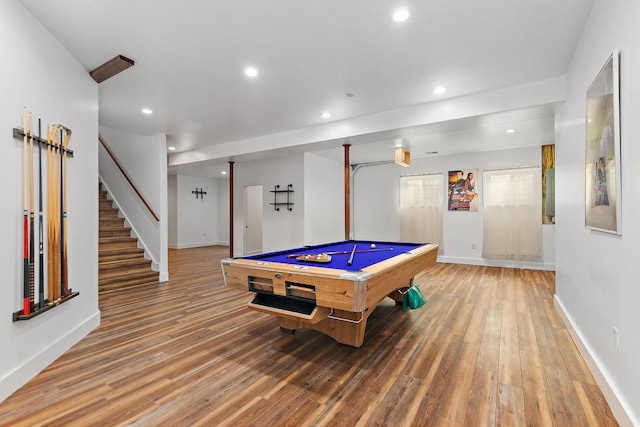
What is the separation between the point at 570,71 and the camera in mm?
2941

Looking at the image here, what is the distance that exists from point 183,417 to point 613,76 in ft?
10.2

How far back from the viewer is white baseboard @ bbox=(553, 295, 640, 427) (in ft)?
5.17

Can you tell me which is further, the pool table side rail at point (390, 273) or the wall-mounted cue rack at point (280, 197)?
the wall-mounted cue rack at point (280, 197)

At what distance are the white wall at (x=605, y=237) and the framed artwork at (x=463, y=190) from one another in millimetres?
3720

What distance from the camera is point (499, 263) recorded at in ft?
21.7

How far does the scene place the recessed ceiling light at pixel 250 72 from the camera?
314 centimetres

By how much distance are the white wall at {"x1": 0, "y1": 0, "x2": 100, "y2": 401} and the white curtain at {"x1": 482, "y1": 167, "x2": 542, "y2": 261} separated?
6968mm

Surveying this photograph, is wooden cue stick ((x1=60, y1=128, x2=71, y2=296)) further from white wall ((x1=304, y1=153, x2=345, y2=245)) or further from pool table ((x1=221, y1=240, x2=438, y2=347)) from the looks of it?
white wall ((x1=304, y1=153, x2=345, y2=245))

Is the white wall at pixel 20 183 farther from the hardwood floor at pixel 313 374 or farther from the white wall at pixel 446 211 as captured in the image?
the white wall at pixel 446 211

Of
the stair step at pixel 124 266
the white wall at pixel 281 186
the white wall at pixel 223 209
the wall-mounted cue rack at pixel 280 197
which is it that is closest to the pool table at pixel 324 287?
the stair step at pixel 124 266

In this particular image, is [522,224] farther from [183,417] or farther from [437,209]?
[183,417]

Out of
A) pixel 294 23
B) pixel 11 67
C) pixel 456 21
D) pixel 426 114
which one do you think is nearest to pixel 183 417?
pixel 11 67

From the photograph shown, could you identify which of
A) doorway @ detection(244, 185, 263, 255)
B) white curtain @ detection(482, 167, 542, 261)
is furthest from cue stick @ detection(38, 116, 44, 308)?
white curtain @ detection(482, 167, 542, 261)

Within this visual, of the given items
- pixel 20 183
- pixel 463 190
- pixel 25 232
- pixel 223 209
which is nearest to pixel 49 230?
pixel 25 232
